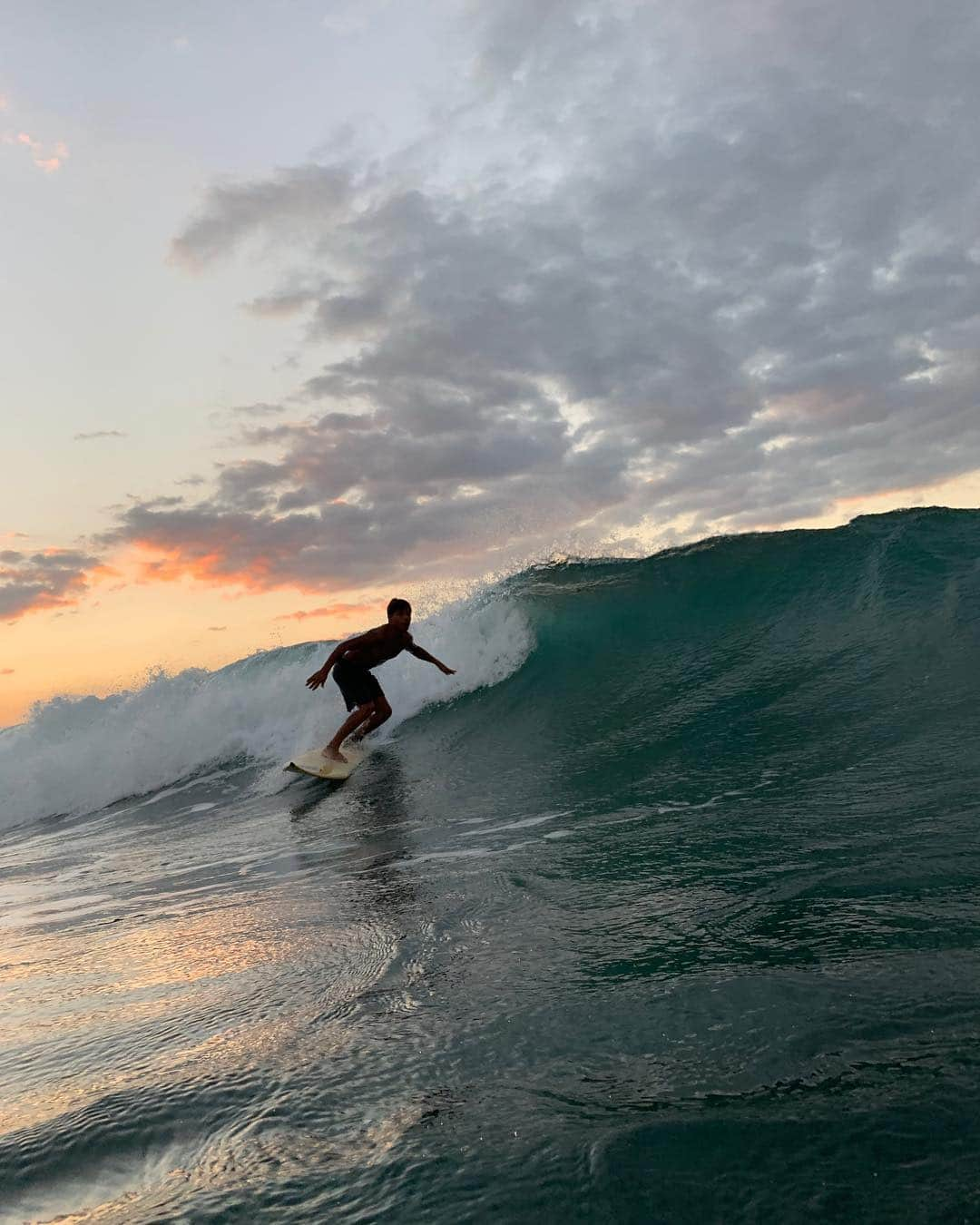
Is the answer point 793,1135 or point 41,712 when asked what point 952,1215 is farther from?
point 41,712

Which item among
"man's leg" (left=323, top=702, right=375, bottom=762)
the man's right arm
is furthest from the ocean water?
the man's right arm

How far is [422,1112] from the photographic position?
74.0 inches

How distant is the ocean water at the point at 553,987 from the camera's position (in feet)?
5.30

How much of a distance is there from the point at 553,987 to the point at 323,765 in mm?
7386

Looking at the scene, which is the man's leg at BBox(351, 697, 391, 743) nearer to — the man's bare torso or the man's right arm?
the man's bare torso

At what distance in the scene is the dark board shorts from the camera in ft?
33.4

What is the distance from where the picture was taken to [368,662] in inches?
408

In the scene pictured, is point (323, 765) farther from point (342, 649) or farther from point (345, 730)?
point (342, 649)

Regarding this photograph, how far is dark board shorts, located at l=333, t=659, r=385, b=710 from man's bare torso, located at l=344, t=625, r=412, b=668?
3.6 inches

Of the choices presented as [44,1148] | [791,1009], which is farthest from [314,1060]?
[791,1009]

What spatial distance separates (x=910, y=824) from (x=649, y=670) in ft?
22.3

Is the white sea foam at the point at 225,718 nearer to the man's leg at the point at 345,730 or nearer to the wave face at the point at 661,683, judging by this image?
the wave face at the point at 661,683

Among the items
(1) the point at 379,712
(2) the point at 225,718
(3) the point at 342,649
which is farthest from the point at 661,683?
(2) the point at 225,718

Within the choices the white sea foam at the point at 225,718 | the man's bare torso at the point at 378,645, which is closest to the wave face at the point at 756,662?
the white sea foam at the point at 225,718
